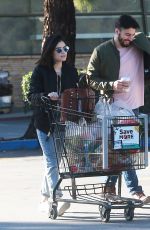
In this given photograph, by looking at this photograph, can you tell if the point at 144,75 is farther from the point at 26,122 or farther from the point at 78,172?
the point at 26,122

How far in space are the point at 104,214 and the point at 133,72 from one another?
1.53m

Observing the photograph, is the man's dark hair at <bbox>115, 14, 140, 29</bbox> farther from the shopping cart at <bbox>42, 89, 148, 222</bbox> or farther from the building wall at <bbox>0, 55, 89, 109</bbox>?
the building wall at <bbox>0, 55, 89, 109</bbox>

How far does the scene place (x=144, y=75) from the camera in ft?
29.6

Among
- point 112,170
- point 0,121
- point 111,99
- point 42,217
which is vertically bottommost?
point 0,121

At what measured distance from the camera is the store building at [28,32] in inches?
1006

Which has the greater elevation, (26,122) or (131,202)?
(131,202)

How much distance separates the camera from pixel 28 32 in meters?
25.7

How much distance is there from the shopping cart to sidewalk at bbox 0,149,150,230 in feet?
0.60

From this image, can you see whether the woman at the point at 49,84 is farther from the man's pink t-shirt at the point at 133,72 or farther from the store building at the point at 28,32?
the store building at the point at 28,32

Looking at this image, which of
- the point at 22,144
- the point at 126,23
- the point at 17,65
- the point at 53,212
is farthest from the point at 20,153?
the point at 17,65

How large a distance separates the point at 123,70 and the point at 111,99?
0.37 m

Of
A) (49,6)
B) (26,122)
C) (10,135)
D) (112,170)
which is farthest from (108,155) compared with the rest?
(26,122)

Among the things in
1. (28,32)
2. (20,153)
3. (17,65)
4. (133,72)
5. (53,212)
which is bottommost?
(20,153)

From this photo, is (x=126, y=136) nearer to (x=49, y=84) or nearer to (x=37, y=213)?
(x=49, y=84)
